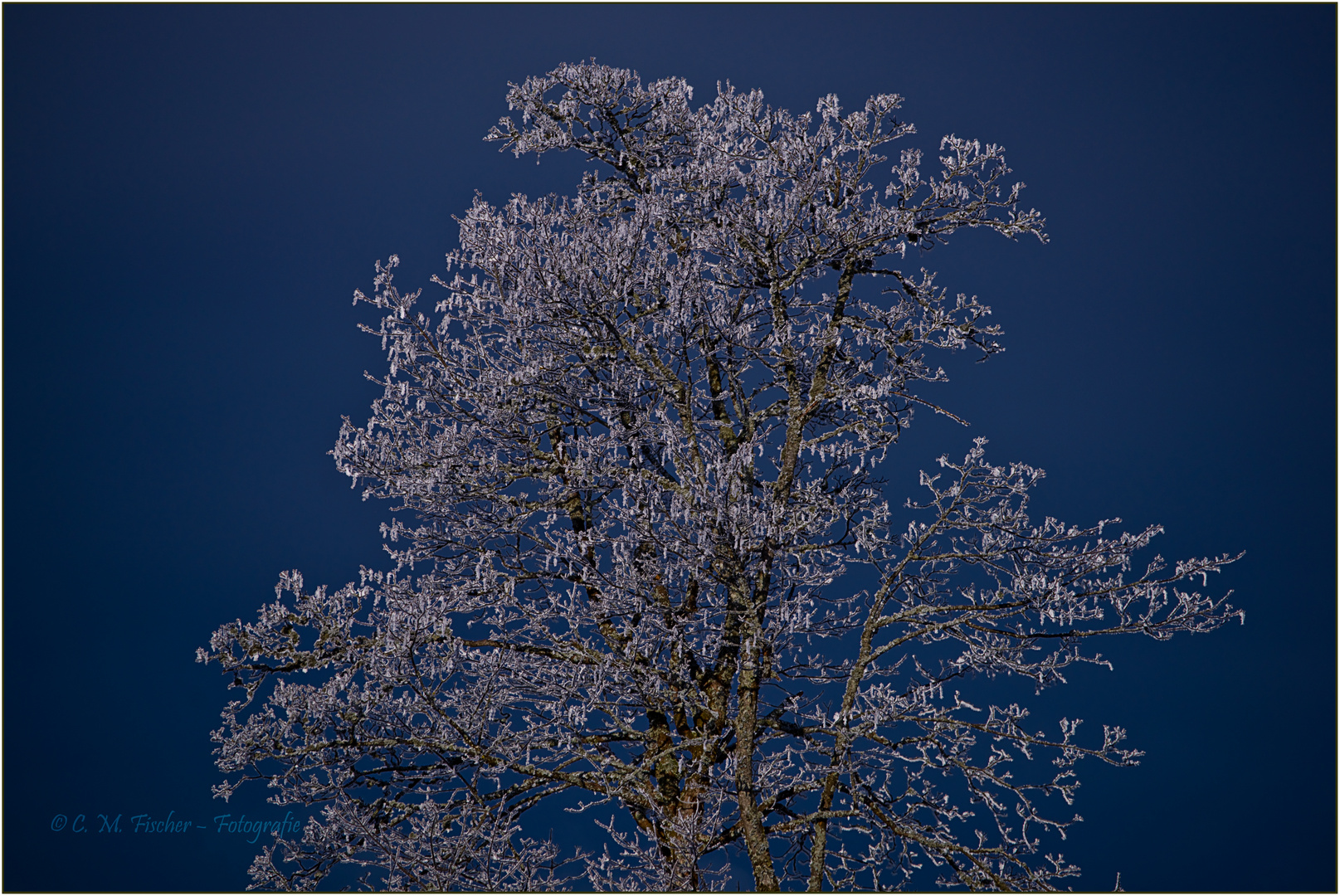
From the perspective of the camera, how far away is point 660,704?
705 centimetres

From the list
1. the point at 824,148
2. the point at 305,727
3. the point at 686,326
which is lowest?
the point at 305,727

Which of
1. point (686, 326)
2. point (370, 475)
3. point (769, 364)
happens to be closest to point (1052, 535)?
point (769, 364)

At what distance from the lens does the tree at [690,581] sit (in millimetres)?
6508

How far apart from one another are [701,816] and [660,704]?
796 mm

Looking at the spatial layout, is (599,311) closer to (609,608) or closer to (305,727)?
(609,608)

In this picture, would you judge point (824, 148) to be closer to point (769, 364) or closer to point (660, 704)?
point (769, 364)

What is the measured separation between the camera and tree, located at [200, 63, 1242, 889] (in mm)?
6508

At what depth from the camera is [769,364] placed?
7.03 meters

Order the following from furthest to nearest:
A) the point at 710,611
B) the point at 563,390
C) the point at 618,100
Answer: the point at 618,100, the point at 563,390, the point at 710,611

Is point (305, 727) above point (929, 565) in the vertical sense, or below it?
below

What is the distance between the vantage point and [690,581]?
7320mm

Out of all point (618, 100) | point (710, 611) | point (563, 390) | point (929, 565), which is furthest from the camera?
point (618, 100)

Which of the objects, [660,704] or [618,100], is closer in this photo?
[660,704]

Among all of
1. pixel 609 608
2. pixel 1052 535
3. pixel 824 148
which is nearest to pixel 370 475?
pixel 609 608
